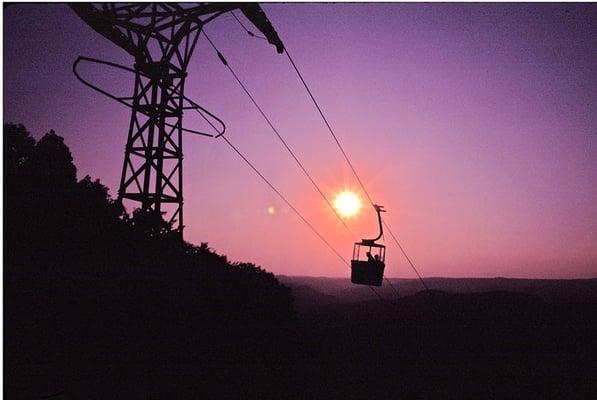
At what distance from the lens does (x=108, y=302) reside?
8.91 metres

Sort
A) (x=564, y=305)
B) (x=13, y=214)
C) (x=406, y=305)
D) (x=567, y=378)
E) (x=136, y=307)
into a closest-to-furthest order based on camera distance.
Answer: (x=136, y=307), (x=13, y=214), (x=567, y=378), (x=564, y=305), (x=406, y=305)

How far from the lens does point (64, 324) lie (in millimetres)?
7812

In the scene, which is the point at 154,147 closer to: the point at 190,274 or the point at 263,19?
the point at 190,274

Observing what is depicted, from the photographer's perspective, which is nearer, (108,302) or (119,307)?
(108,302)

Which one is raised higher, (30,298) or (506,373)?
(30,298)

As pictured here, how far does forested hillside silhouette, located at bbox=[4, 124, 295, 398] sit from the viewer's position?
7.39m

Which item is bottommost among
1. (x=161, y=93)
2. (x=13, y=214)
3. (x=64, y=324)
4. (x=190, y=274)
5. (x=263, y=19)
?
(x=64, y=324)

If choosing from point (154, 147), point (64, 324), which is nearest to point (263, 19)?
point (154, 147)

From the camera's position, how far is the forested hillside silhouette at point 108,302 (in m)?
7.39

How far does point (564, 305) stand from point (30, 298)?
11430cm

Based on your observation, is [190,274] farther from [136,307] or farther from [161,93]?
[161,93]

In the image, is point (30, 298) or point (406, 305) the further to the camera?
point (406, 305)

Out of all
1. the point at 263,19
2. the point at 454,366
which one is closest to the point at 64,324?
the point at 263,19

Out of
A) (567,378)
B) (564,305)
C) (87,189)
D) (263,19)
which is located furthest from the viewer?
(564,305)
